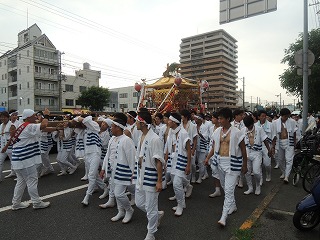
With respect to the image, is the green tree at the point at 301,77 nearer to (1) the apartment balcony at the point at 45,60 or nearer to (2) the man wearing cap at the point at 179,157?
(2) the man wearing cap at the point at 179,157

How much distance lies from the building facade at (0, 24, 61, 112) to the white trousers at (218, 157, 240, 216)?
127ft

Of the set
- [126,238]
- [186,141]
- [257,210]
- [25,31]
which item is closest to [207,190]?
[257,210]

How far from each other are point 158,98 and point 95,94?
2851 centimetres

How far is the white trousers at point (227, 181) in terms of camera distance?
4.26m

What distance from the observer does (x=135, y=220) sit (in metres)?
4.52

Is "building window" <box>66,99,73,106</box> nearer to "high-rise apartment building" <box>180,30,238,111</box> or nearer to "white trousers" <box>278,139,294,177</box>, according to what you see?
"white trousers" <box>278,139,294,177</box>

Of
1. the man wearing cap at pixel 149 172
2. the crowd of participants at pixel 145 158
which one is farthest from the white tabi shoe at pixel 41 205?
the man wearing cap at pixel 149 172

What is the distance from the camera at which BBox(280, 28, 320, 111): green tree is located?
2020 centimetres

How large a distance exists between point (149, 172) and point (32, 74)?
40.1 m

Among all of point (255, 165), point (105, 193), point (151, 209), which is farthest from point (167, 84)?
point (151, 209)

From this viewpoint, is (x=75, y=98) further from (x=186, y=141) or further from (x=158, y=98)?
(x=186, y=141)

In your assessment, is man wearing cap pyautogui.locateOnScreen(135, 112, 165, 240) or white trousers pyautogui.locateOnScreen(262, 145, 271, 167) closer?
man wearing cap pyautogui.locateOnScreen(135, 112, 165, 240)

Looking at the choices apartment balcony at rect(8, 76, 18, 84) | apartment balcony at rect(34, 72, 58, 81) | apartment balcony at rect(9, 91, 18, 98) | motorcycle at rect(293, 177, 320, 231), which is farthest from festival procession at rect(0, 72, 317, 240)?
apartment balcony at rect(8, 76, 18, 84)

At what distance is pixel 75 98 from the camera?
44.9 meters
